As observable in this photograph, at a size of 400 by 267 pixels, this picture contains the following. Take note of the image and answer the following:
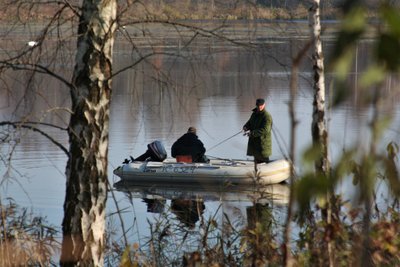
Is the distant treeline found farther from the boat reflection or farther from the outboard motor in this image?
the outboard motor

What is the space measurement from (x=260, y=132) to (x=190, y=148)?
160 centimetres

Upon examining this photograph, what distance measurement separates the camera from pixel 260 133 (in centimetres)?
1747

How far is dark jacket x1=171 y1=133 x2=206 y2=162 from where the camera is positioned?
707 inches

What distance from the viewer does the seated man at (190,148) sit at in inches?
707

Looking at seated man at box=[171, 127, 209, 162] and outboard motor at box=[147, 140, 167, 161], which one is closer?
seated man at box=[171, 127, 209, 162]

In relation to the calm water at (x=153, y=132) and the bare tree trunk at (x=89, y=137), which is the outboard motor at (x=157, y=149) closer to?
the calm water at (x=153, y=132)

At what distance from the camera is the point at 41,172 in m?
17.8

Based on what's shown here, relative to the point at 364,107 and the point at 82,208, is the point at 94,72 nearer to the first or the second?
the point at 82,208

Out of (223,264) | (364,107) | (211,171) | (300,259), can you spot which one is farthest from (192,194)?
(364,107)

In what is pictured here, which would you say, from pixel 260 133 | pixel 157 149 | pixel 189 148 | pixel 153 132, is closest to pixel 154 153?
pixel 157 149

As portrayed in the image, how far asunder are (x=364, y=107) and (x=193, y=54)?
14.1 feet

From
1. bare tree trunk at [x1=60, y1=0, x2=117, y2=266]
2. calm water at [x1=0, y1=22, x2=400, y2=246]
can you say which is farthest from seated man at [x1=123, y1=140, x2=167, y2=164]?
bare tree trunk at [x1=60, y1=0, x2=117, y2=266]

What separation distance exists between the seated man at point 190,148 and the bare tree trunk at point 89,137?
40.8 feet

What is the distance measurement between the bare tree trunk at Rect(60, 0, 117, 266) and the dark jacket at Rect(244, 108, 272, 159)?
11.9 m
